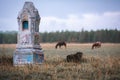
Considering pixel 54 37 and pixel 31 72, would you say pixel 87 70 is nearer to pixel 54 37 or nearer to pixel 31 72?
pixel 31 72

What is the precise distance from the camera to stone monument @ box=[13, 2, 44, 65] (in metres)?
14.4

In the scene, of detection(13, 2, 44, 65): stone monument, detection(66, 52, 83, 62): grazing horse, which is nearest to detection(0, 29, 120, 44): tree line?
detection(66, 52, 83, 62): grazing horse

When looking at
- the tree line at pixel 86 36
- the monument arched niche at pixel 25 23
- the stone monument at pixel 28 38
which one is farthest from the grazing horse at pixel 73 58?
the tree line at pixel 86 36

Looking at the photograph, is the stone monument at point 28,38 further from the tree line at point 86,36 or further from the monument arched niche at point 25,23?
the tree line at point 86,36

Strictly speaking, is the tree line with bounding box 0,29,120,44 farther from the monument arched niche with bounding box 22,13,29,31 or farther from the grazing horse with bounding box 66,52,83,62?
the monument arched niche with bounding box 22,13,29,31

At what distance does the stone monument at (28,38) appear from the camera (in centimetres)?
1435

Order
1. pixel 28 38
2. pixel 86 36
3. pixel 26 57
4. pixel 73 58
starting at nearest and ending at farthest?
pixel 26 57 → pixel 28 38 → pixel 73 58 → pixel 86 36

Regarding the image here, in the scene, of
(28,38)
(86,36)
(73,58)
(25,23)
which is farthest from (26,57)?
(86,36)

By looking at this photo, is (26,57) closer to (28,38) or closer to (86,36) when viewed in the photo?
(28,38)

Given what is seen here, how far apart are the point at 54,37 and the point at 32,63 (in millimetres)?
90522

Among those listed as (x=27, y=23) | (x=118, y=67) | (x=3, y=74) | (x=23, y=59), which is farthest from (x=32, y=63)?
(x=118, y=67)

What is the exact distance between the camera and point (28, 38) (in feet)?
48.5

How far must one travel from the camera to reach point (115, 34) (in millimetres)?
97875

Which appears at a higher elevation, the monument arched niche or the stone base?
the monument arched niche
